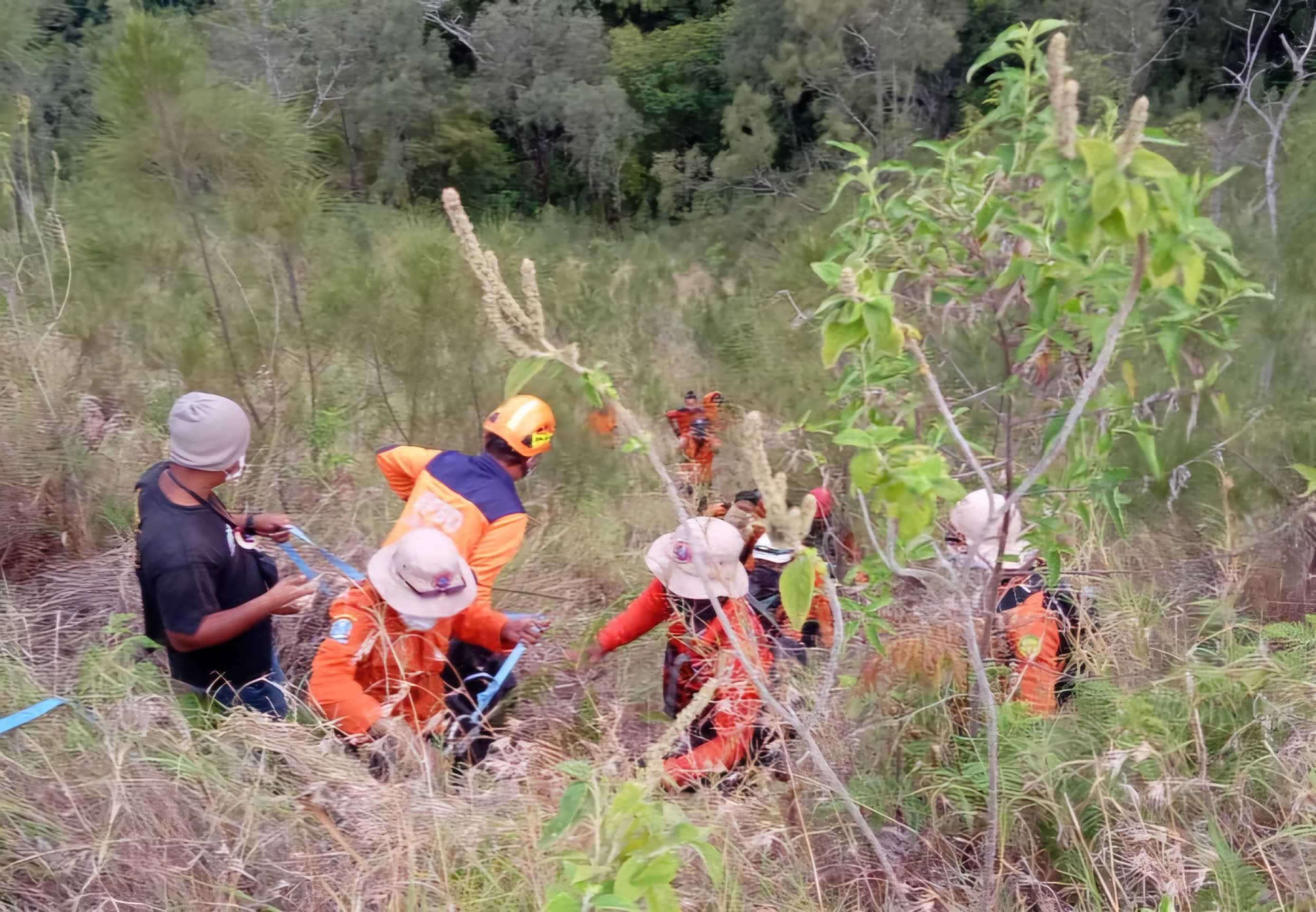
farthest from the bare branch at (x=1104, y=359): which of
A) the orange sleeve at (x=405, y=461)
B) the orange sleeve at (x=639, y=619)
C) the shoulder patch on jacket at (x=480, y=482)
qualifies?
the orange sleeve at (x=405, y=461)

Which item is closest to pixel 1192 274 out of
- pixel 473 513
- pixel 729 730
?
pixel 729 730

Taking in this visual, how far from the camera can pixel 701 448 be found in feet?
18.4

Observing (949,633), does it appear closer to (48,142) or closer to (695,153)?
(48,142)

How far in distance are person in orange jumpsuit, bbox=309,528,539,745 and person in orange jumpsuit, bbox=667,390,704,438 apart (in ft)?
Answer: 9.98

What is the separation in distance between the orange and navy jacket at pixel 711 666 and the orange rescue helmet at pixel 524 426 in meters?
0.61

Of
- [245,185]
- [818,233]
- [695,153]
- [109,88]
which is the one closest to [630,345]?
[818,233]

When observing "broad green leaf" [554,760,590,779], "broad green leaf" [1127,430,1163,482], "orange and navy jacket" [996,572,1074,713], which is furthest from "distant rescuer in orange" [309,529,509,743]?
"broad green leaf" [1127,430,1163,482]

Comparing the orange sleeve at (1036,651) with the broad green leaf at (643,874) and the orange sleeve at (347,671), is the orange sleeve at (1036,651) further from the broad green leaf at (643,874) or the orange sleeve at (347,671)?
the orange sleeve at (347,671)

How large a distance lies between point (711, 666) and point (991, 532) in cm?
86

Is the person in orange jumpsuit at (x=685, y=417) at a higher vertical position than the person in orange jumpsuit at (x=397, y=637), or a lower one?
lower

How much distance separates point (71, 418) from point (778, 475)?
3.56 meters

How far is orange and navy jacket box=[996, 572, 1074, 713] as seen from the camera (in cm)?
243

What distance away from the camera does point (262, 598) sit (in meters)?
2.59

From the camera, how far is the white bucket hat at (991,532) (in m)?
2.12
